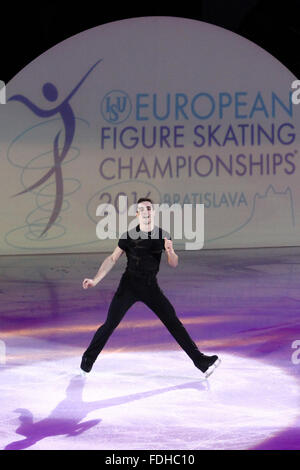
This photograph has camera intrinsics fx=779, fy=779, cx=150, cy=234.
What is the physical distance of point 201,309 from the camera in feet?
27.6

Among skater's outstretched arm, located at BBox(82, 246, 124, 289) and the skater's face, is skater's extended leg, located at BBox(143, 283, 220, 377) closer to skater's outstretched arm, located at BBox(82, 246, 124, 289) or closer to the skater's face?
skater's outstretched arm, located at BBox(82, 246, 124, 289)

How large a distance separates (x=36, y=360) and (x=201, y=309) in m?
2.63

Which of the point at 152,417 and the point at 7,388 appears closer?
the point at 152,417

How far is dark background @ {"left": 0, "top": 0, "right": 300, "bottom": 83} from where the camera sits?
46.6ft

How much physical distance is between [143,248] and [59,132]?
970cm

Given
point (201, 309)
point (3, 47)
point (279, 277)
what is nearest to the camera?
point (201, 309)

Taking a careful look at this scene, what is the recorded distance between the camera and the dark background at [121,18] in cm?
1420

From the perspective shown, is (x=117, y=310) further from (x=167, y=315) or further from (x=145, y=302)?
(x=167, y=315)

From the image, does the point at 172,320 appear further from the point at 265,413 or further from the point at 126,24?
the point at 126,24

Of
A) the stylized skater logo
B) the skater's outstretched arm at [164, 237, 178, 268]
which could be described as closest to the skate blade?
the skater's outstretched arm at [164, 237, 178, 268]

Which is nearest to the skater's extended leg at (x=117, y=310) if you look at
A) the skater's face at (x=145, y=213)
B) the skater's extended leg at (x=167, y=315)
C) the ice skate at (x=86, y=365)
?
the skater's extended leg at (x=167, y=315)

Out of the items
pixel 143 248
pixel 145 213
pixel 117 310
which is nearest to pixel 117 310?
pixel 117 310

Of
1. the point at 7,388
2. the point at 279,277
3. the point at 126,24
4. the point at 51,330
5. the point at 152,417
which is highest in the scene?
the point at 126,24
